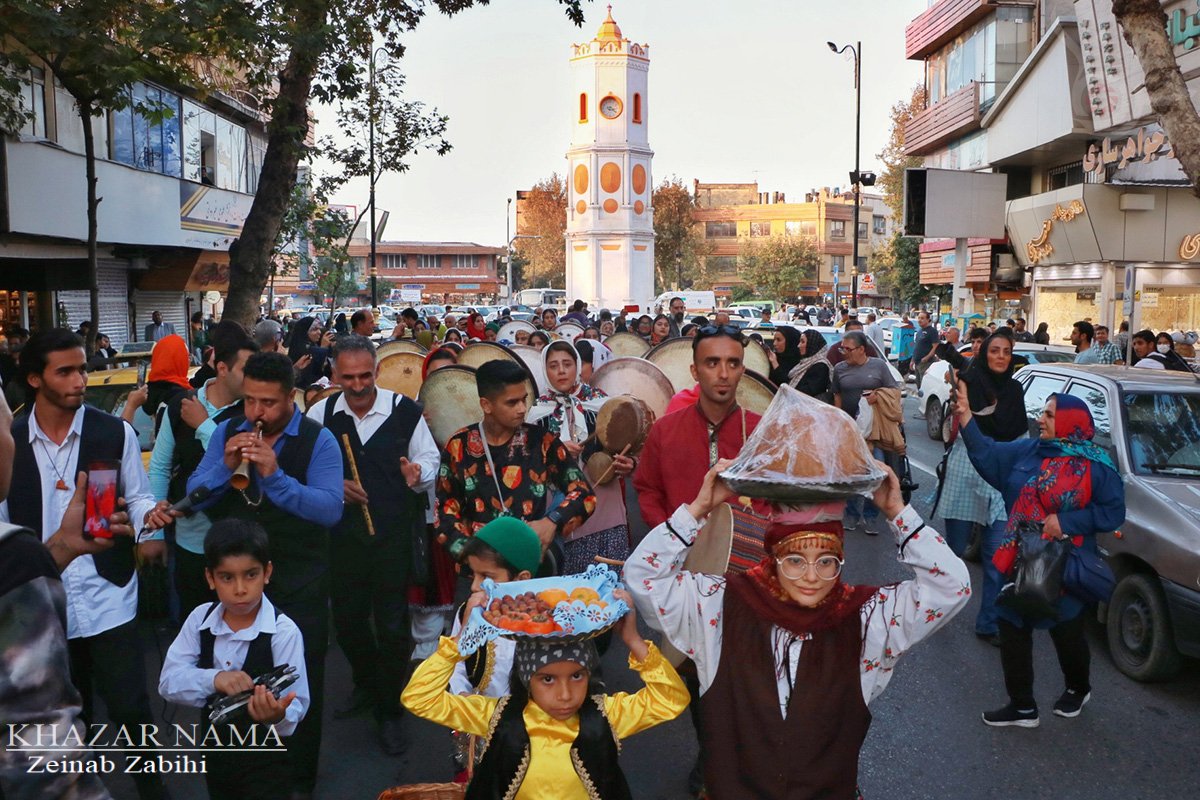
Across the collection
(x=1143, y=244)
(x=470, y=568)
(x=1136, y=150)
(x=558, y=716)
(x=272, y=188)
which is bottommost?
(x=558, y=716)

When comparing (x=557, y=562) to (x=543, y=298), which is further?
(x=543, y=298)

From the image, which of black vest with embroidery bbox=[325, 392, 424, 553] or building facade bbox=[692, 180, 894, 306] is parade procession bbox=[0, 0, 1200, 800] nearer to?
black vest with embroidery bbox=[325, 392, 424, 553]

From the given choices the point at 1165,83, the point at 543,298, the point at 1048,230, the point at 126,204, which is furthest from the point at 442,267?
the point at 1165,83

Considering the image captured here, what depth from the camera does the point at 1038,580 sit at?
4.79 m

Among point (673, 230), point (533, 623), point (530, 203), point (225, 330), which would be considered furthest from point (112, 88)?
point (530, 203)

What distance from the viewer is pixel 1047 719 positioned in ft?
17.4

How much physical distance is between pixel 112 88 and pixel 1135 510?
1066 cm

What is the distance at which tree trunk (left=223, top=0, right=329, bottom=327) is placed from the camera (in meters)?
11.5

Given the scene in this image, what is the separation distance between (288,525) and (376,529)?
0.81 metres

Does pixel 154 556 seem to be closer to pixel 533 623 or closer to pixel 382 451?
pixel 382 451

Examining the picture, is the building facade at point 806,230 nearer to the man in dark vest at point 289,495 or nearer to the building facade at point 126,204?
the building facade at point 126,204

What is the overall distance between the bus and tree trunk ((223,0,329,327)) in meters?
45.6

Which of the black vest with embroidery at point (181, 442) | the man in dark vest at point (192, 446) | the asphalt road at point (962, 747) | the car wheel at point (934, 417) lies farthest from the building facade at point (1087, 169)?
the black vest with embroidery at point (181, 442)

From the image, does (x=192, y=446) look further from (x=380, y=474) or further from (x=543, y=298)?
(x=543, y=298)
